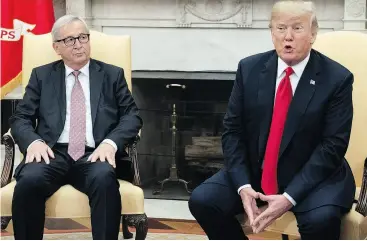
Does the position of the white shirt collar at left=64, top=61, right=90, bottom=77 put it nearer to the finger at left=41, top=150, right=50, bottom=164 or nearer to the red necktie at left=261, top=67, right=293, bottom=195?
the finger at left=41, top=150, right=50, bottom=164

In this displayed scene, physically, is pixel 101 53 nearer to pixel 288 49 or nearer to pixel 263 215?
pixel 288 49

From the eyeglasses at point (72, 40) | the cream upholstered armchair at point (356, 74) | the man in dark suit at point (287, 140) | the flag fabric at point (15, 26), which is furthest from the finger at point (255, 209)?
the flag fabric at point (15, 26)

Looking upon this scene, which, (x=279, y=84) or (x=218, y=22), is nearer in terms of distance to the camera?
(x=279, y=84)

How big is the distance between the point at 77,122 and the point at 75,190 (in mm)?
355

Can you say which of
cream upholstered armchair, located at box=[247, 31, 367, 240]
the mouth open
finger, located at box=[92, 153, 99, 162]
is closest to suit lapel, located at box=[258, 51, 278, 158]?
the mouth open

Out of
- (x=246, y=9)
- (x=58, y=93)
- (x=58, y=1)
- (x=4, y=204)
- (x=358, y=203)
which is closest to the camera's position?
(x=358, y=203)

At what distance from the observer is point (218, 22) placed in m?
4.56

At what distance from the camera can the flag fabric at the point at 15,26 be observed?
4.41m

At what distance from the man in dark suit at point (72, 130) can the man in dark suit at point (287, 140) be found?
0.48 metres

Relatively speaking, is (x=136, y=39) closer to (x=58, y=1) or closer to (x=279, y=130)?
(x=58, y=1)

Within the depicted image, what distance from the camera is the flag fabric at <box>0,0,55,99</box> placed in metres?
4.41

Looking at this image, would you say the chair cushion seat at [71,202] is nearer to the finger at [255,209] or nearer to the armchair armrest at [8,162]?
the armchair armrest at [8,162]

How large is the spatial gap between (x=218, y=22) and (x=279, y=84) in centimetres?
218

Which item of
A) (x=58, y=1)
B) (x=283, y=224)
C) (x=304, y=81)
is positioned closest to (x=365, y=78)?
(x=304, y=81)
